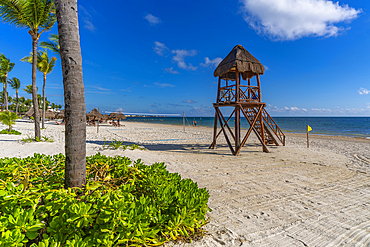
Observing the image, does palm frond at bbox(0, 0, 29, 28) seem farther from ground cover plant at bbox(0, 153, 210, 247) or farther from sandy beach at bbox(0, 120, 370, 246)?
ground cover plant at bbox(0, 153, 210, 247)

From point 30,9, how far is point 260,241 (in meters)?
12.2

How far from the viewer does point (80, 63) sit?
225cm

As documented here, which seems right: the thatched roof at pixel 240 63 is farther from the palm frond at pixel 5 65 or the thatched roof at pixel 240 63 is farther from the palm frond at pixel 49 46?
the palm frond at pixel 5 65

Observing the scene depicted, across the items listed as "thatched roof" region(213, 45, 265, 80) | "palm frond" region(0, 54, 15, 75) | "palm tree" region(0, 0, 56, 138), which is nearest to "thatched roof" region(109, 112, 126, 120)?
"palm frond" region(0, 54, 15, 75)

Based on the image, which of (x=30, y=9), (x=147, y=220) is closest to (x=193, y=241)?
(x=147, y=220)

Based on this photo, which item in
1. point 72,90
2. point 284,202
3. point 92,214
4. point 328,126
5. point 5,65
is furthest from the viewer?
point 328,126

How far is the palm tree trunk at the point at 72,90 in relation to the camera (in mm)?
2152

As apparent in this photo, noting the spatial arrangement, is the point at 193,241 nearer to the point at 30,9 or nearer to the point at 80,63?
the point at 80,63

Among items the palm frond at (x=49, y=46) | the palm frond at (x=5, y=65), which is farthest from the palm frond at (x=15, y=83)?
the palm frond at (x=49, y=46)

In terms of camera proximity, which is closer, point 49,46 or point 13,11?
point 13,11

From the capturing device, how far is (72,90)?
217cm

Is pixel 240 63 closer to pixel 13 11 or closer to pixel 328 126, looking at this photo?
pixel 13 11

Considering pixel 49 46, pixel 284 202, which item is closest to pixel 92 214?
pixel 284 202

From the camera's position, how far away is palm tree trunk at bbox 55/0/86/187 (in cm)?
215
